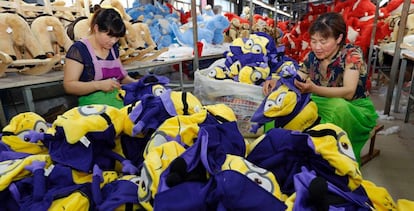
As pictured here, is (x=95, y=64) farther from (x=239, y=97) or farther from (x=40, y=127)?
(x=239, y=97)

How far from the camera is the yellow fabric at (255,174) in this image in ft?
2.29

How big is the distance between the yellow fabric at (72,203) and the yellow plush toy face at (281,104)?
2.86 feet

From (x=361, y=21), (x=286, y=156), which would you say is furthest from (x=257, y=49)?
(x=361, y=21)

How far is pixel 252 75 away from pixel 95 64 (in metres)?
1.00

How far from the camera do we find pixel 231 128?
911 millimetres

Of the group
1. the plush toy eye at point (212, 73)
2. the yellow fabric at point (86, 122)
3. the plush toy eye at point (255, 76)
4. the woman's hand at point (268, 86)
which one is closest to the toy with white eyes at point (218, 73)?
the plush toy eye at point (212, 73)

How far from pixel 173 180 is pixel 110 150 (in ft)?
1.31

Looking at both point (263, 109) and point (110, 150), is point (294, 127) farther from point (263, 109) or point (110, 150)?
point (110, 150)

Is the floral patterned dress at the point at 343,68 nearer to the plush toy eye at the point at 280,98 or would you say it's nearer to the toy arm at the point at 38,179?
the plush toy eye at the point at 280,98

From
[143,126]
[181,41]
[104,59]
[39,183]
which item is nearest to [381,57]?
[181,41]

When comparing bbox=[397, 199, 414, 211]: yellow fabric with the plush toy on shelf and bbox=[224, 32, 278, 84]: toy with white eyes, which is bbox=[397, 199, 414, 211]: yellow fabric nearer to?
bbox=[224, 32, 278, 84]: toy with white eyes

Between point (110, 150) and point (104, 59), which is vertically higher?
point (104, 59)

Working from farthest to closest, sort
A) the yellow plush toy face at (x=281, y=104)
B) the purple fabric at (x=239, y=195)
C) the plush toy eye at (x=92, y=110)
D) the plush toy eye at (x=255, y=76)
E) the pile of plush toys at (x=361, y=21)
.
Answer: the pile of plush toys at (x=361, y=21) < the plush toy eye at (x=255, y=76) < the yellow plush toy face at (x=281, y=104) < the plush toy eye at (x=92, y=110) < the purple fabric at (x=239, y=195)

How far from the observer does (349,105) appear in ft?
4.59
